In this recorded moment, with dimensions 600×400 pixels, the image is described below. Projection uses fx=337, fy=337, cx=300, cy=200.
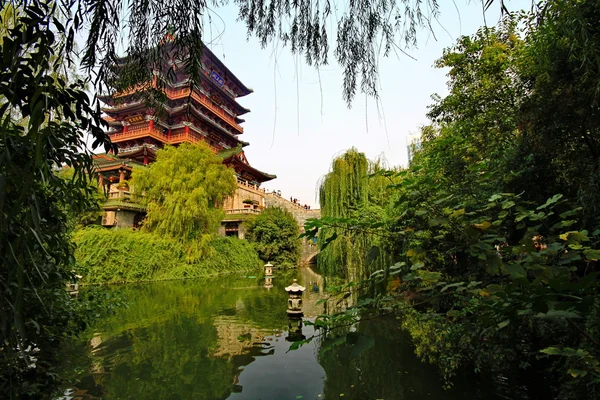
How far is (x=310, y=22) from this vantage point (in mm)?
1158

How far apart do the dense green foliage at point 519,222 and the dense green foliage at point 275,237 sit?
11.2 m

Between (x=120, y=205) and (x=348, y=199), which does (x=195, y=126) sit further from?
(x=348, y=199)

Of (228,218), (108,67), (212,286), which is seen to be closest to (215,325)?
(212,286)

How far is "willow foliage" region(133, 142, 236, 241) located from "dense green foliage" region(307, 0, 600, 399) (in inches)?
342

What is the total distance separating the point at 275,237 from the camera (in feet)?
51.5

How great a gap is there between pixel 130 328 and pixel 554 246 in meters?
5.86

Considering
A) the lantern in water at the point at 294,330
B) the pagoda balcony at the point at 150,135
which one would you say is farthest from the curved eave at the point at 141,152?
the lantern in water at the point at 294,330

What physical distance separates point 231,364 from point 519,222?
331 cm

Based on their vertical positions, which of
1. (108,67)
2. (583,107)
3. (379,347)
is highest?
(583,107)

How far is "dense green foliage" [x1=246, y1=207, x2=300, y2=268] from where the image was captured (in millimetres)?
15508

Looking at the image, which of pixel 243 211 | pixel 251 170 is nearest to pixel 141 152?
pixel 243 211

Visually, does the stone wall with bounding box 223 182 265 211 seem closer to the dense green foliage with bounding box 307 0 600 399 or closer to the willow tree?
the willow tree

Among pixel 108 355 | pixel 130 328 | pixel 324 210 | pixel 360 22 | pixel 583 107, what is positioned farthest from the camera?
pixel 324 210

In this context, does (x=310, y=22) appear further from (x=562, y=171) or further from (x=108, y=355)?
(x=108, y=355)
